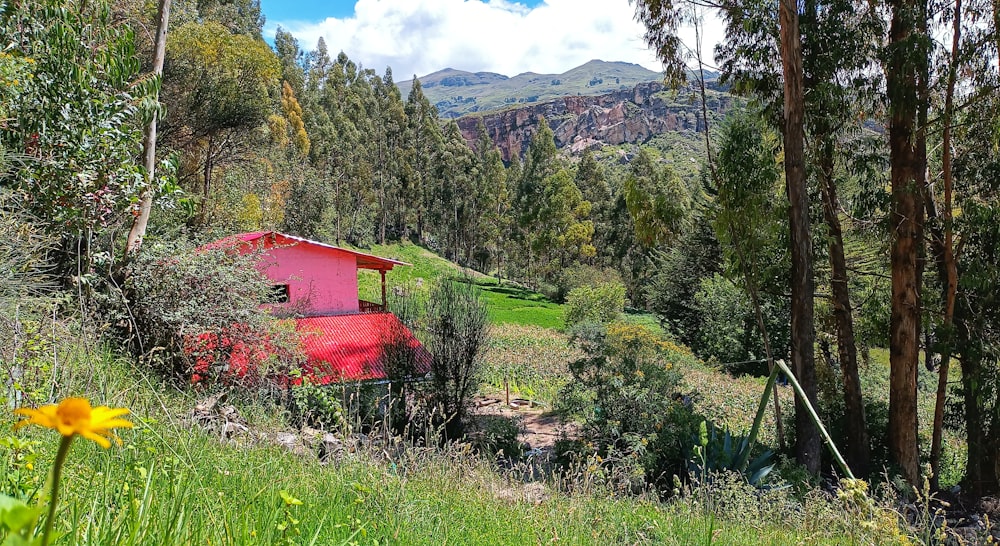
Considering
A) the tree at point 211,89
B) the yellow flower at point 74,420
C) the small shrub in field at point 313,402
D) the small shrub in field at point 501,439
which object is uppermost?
the tree at point 211,89

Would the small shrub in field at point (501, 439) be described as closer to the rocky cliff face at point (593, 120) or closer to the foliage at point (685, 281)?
the foliage at point (685, 281)

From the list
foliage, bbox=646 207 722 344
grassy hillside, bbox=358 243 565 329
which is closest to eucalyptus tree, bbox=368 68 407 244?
grassy hillside, bbox=358 243 565 329

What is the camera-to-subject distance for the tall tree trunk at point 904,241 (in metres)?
8.22

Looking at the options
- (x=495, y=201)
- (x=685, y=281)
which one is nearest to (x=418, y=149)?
(x=495, y=201)

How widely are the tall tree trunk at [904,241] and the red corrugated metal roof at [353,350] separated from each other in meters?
7.68

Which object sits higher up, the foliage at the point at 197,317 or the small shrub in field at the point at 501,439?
the foliage at the point at 197,317

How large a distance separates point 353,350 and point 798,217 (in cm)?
838

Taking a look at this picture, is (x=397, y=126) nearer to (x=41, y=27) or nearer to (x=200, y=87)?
(x=200, y=87)

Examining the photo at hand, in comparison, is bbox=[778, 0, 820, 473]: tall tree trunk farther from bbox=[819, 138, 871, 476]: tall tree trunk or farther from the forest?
bbox=[819, 138, 871, 476]: tall tree trunk

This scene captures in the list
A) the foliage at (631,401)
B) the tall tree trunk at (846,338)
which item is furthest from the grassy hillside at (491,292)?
the tall tree trunk at (846,338)

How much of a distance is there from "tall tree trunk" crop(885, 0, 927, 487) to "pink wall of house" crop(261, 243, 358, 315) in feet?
39.2

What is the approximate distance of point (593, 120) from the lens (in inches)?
5773

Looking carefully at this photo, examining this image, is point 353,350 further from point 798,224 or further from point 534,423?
point 798,224

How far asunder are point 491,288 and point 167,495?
127 ft
